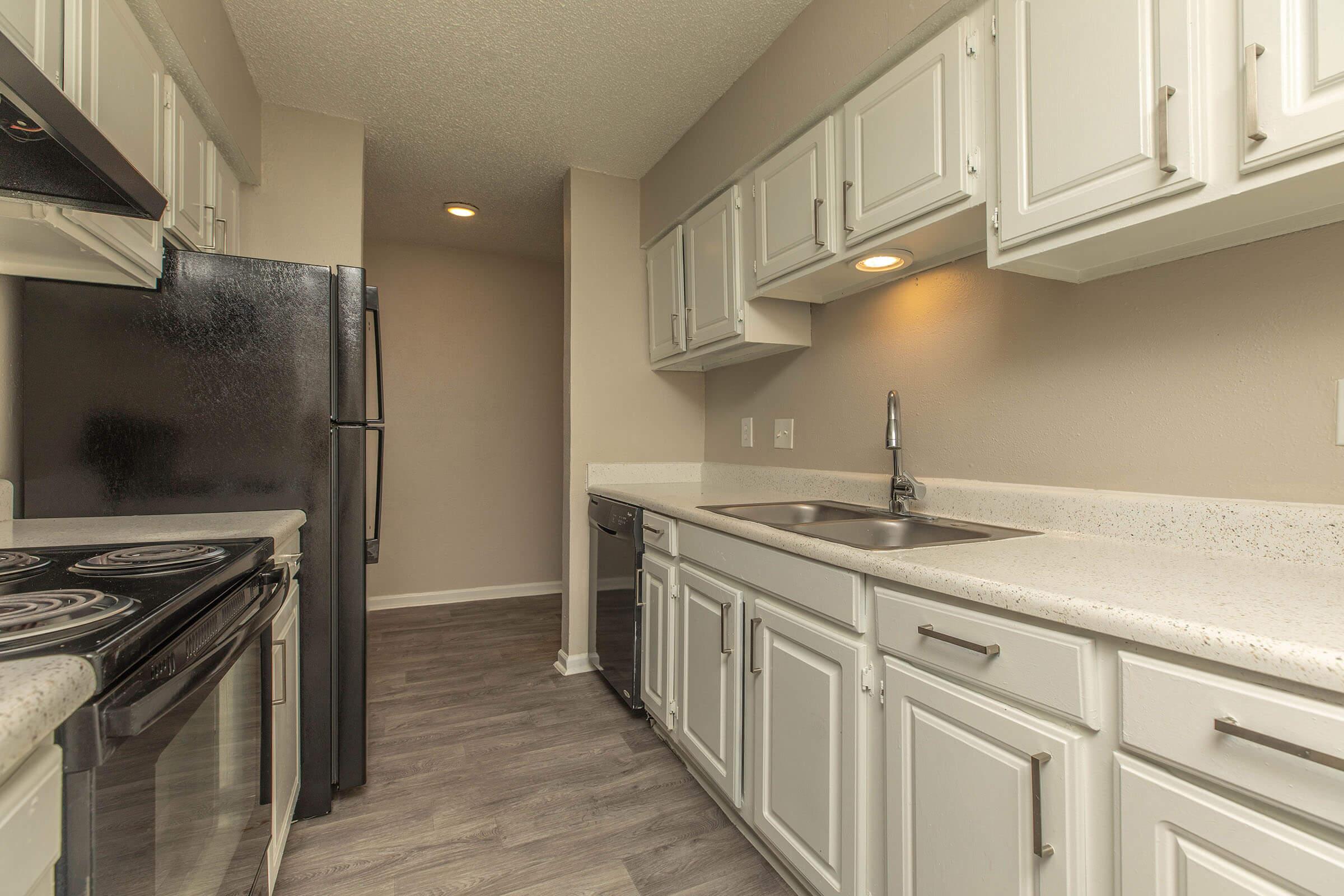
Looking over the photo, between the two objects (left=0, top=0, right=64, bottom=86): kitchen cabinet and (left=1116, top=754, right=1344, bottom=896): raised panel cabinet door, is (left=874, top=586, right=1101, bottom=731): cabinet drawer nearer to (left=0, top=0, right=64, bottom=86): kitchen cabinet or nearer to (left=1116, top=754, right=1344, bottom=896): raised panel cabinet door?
(left=1116, top=754, right=1344, bottom=896): raised panel cabinet door

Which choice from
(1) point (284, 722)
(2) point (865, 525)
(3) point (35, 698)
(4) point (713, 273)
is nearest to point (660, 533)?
(2) point (865, 525)

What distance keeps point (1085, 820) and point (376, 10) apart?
2.71 meters

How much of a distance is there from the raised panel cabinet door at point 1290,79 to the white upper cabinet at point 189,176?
2294 mm

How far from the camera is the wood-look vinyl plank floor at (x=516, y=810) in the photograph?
1.57 meters

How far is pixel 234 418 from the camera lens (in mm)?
1741

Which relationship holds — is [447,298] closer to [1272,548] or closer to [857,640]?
[857,640]

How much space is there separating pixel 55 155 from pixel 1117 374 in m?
2.06

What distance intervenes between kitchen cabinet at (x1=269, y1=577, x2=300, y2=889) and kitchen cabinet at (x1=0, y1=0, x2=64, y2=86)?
3.81ft

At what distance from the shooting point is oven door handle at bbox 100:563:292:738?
2.19 feet

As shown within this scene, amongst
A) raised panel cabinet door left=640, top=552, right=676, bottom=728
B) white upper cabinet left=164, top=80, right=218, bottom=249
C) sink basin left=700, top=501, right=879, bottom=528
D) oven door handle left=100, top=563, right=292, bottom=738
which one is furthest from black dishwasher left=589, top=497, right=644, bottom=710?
white upper cabinet left=164, top=80, right=218, bottom=249

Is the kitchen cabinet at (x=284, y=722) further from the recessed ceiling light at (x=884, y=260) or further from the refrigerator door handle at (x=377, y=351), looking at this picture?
the recessed ceiling light at (x=884, y=260)

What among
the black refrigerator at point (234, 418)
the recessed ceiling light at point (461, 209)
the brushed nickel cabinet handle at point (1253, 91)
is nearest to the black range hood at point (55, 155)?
the black refrigerator at point (234, 418)

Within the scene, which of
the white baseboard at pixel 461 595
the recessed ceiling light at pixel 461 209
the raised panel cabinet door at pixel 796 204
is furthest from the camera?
the white baseboard at pixel 461 595

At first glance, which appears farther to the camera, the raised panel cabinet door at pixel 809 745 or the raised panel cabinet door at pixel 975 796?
the raised panel cabinet door at pixel 809 745
